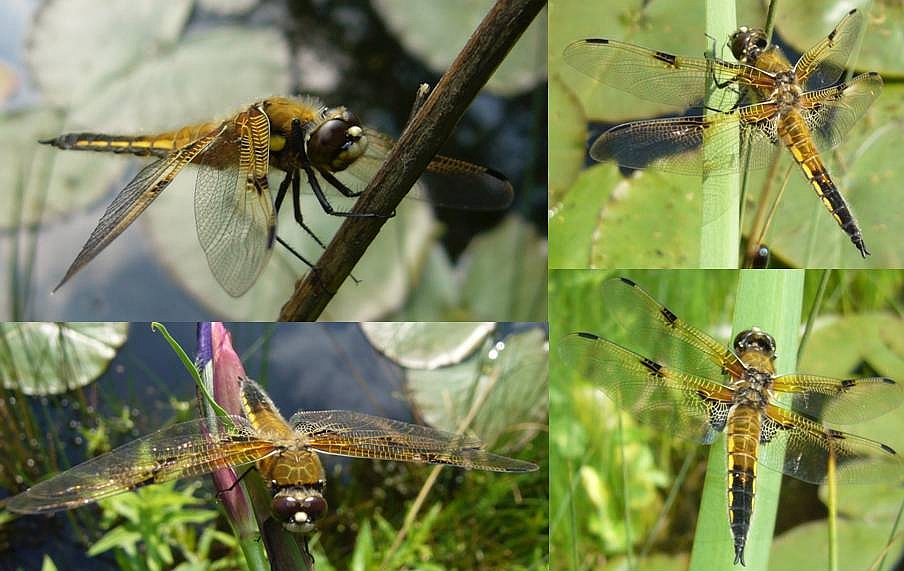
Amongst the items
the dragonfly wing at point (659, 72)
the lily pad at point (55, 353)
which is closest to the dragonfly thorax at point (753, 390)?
the dragonfly wing at point (659, 72)

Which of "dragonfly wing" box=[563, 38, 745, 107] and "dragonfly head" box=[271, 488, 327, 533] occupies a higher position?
"dragonfly wing" box=[563, 38, 745, 107]

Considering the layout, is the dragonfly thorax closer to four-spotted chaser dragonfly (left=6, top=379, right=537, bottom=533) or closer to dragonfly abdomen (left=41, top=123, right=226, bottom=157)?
four-spotted chaser dragonfly (left=6, top=379, right=537, bottom=533)

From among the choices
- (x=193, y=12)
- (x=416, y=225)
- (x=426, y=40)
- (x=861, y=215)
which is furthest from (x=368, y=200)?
(x=861, y=215)

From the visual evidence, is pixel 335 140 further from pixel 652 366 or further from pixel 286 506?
pixel 652 366

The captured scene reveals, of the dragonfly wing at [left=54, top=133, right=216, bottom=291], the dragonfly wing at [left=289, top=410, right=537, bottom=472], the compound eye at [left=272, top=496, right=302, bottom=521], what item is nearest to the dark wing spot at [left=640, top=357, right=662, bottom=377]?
the dragonfly wing at [left=289, top=410, right=537, bottom=472]

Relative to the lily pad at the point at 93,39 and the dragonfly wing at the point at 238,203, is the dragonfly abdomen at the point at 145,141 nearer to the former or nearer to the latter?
the dragonfly wing at the point at 238,203

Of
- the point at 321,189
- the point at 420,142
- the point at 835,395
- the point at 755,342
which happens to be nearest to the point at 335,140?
the point at 321,189
